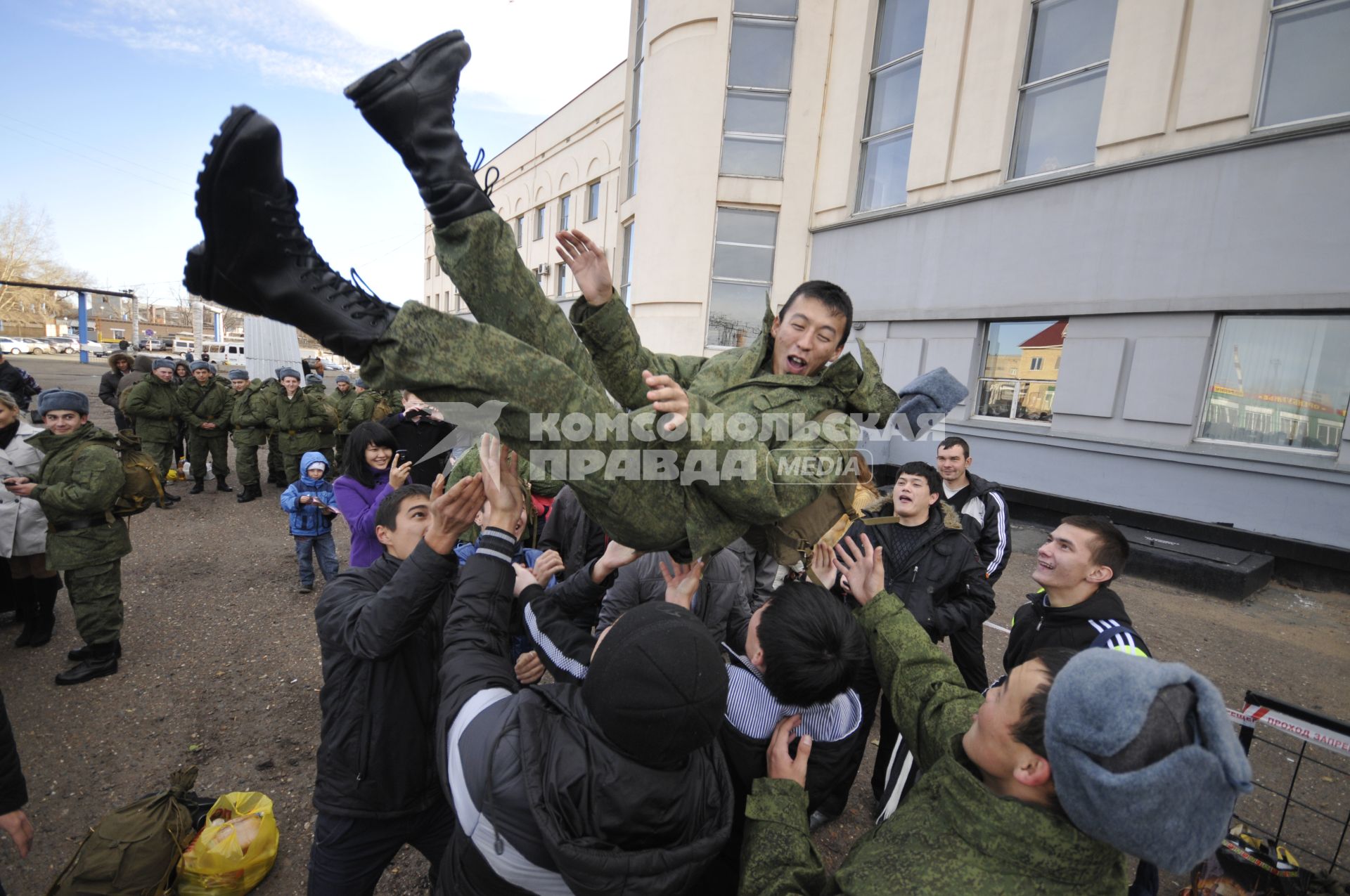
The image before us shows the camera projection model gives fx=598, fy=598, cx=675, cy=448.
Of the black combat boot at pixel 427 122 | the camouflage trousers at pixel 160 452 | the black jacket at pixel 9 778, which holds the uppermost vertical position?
the black combat boot at pixel 427 122

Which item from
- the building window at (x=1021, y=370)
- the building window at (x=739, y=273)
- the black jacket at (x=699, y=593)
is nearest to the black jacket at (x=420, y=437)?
the black jacket at (x=699, y=593)

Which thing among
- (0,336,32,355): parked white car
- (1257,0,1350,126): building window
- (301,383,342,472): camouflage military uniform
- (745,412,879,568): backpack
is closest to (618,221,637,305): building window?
(301,383,342,472): camouflage military uniform

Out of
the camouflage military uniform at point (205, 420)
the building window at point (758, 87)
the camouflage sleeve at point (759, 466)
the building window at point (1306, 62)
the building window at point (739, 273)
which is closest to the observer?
the camouflage sleeve at point (759, 466)

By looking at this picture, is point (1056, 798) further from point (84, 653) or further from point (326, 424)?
point (326, 424)

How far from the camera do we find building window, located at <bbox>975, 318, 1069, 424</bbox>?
30.6 ft

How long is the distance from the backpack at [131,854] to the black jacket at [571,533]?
6.35ft

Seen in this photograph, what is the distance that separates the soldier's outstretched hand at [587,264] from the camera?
223cm

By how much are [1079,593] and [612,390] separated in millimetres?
2208

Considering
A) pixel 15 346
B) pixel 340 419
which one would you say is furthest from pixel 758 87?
pixel 15 346

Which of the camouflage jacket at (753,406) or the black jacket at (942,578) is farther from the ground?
the camouflage jacket at (753,406)

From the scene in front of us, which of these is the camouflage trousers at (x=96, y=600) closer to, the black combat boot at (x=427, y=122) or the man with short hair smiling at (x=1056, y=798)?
the black combat boot at (x=427, y=122)

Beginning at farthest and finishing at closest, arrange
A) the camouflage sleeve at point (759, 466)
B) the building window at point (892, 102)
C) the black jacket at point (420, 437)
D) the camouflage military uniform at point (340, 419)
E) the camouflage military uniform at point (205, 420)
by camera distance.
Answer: the building window at point (892, 102) < the camouflage military uniform at point (340, 419) < the camouflage military uniform at point (205, 420) < the black jacket at point (420, 437) < the camouflage sleeve at point (759, 466)

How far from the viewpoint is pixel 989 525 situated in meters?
4.13

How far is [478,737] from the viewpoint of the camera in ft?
4.33
